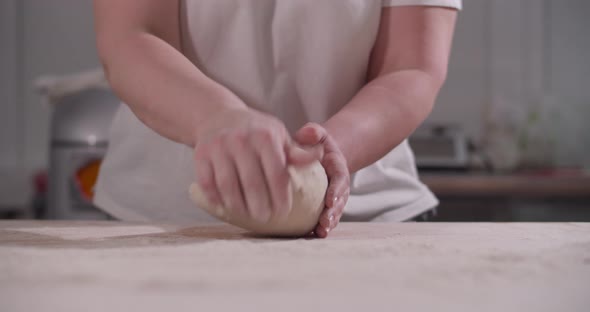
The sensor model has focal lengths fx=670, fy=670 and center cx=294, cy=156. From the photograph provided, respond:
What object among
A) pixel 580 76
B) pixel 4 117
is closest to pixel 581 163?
pixel 580 76

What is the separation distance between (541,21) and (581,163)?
517 millimetres

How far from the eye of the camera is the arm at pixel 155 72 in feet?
1.94

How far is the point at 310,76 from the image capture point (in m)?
0.83

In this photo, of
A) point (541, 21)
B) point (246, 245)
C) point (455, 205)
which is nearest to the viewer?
point (246, 245)

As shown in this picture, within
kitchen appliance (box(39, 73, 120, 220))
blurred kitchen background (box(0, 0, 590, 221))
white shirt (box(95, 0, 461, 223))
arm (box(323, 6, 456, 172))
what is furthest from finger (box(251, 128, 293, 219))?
blurred kitchen background (box(0, 0, 590, 221))

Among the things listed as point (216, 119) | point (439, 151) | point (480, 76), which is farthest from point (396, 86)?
point (480, 76)

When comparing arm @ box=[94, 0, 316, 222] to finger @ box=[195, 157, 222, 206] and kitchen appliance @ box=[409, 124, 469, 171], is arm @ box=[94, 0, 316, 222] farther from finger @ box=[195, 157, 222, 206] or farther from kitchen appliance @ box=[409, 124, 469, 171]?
kitchen appliance @ box=[409, 124, 469, 171]

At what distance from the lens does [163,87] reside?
0.63 meters

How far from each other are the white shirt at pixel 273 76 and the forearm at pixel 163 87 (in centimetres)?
14

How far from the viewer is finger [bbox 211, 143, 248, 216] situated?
1.57 ft

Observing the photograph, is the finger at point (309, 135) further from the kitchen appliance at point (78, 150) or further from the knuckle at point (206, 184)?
the kitchen appliance at point (78, 150)

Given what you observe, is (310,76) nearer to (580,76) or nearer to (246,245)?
(246,245)

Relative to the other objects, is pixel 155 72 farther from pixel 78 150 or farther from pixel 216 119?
pixel 78 150

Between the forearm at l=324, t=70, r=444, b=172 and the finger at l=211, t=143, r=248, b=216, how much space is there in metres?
0.15
